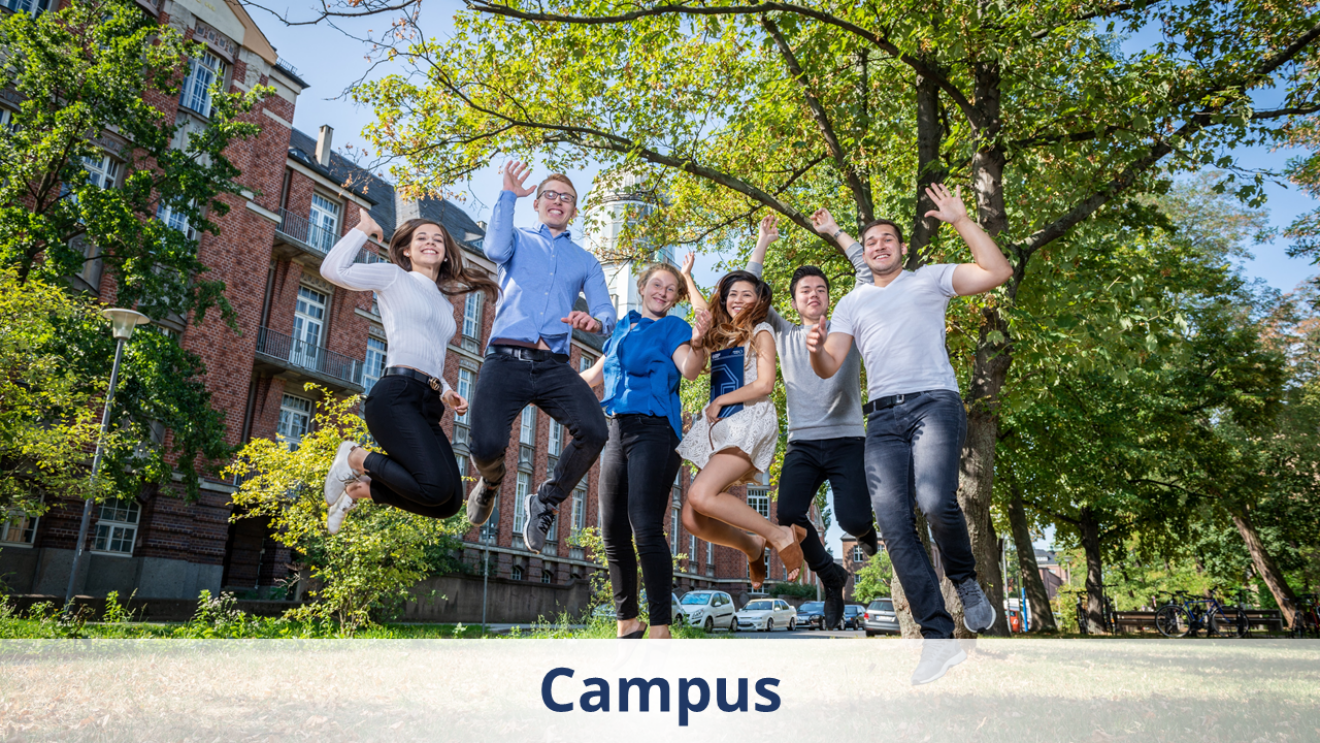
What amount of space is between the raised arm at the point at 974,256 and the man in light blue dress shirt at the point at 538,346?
2.17m

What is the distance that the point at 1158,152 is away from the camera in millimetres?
8992

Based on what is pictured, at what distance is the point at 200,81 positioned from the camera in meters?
25.9

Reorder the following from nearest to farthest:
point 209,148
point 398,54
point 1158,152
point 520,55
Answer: point 398,54 → point 1158,152 → point 520,55 → point 209,148

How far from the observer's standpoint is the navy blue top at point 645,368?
504 centimetres

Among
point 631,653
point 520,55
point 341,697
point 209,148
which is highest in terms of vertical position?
point 209,148

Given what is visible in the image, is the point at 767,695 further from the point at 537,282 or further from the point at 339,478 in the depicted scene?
the point at 537,282

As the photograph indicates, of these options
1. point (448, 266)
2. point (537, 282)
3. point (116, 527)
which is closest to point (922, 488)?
point (537, 282)

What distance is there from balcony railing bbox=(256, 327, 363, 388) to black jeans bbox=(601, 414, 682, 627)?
23.1m

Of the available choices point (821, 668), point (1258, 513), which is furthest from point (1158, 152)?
point (1258, 513)

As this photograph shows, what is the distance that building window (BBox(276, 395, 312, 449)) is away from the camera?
27775 millimetres

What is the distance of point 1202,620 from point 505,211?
1146 inches

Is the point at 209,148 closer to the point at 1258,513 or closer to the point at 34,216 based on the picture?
the point at 34,216

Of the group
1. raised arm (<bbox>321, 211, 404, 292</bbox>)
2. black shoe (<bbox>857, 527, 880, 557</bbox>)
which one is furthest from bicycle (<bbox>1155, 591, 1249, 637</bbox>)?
raised arm (<bbox>321, 211, 404, 292</bbox>)

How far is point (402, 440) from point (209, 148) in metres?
19.3
